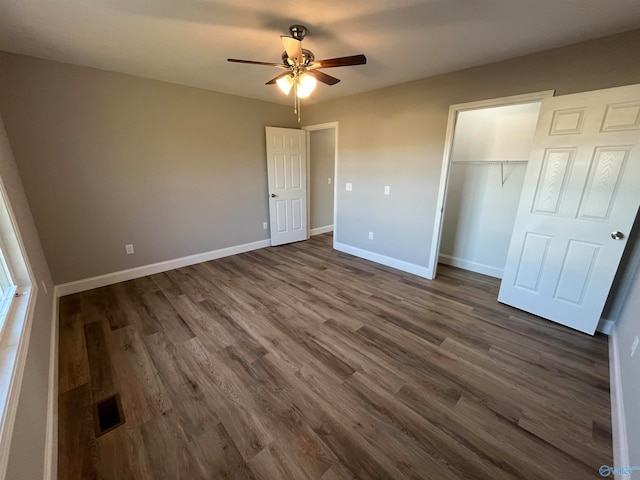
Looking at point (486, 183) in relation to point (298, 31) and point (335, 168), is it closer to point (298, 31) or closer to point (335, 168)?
point (335, 168)

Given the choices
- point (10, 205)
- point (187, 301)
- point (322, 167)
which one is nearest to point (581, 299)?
point (187, 301)

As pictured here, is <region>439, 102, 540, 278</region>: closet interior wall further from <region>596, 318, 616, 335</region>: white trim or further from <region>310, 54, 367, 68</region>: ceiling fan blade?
<region>310, 54, 367, 68</region>: ceiling fan blade

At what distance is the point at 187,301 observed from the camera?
2.77 meters

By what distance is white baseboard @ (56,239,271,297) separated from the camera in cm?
293

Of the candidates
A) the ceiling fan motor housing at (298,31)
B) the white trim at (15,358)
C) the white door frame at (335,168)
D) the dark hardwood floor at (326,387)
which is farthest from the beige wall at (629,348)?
the white door frame at (335,168)

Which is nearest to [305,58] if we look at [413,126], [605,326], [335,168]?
[413,126]

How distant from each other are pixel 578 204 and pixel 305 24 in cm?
269

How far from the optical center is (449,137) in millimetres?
2902

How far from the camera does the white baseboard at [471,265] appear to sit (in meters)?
3.44

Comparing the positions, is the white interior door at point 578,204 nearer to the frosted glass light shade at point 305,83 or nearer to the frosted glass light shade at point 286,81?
the frosted glass light shade at point 305,83

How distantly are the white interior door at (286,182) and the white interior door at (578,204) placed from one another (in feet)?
10.9

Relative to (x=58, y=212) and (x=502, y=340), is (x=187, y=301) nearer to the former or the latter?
(x=58, y=212)

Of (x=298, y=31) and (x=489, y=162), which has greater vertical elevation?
(x=298, y=31)

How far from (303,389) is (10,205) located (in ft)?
8.10
